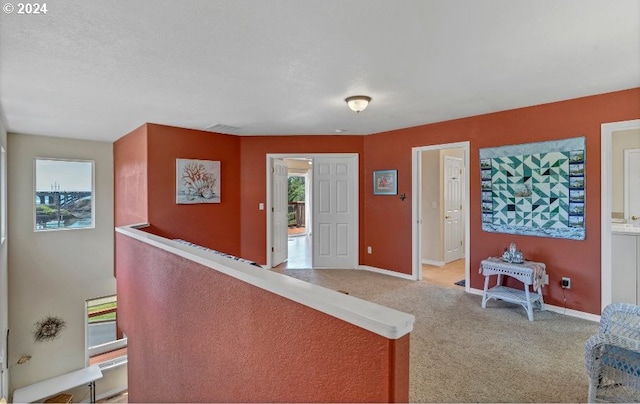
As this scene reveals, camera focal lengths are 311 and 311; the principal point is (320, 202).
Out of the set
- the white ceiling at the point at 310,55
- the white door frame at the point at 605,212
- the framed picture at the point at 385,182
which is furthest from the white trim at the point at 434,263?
the white ceiling at the point at 310,55

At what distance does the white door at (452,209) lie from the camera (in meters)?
5.69

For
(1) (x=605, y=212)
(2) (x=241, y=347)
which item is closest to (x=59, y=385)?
(2) (x=241, y=347)

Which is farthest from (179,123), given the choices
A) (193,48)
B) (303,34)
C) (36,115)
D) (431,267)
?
(431,267)

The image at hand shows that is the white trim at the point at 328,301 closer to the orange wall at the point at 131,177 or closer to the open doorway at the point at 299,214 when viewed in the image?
the orange wall at the point at 131,177

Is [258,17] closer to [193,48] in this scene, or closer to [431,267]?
[193,48]

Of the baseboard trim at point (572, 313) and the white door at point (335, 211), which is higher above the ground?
the white door at point (335, 211)

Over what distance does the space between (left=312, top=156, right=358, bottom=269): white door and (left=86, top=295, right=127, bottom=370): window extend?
416 centimetres

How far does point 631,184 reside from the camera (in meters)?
4.28

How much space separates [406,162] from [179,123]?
328 centimetres

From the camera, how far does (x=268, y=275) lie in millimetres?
1360

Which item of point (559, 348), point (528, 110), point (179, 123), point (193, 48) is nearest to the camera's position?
point (193, 48)

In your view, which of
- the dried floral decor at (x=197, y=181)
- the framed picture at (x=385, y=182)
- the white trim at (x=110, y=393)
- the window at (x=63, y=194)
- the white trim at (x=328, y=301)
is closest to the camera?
the white trim at (x=328, y=301)

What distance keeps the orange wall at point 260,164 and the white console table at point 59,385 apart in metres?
3.87

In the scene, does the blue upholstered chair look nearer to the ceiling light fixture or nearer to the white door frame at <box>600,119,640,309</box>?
the white door frame at <box>600,119,640,309</box>
